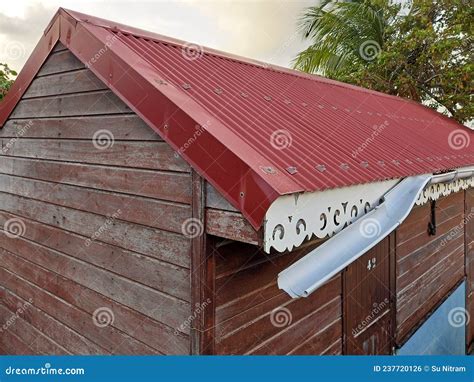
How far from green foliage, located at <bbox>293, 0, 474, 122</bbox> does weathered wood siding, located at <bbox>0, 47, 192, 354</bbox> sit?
11.5 meters

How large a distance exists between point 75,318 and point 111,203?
1190mm

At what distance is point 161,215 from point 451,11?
13.7m

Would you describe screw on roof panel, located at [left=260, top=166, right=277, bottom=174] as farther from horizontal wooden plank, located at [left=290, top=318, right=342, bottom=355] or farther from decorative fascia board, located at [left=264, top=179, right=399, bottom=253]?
horizontal wooden plank, located at [left=290, top=318, right=342, bottom=355]

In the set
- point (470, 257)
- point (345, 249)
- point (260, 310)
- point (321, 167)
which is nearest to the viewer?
point (345, 249)

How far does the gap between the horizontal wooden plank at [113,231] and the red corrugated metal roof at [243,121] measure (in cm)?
66

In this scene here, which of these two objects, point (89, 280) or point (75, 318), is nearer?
point (89, 280)

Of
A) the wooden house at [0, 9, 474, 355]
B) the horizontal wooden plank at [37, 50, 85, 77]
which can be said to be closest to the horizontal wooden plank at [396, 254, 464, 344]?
the wooden house at [0, 9, 474, 355]

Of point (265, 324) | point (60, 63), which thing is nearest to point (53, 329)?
point (265, 324)

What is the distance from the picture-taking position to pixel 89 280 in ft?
11.6

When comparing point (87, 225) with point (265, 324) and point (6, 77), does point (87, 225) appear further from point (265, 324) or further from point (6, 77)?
point (6, 77)

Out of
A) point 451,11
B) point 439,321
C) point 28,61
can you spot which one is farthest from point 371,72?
point 28,61

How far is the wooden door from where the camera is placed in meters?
4.20

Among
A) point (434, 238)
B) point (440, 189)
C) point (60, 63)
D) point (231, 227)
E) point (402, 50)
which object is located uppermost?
point (402, 50)

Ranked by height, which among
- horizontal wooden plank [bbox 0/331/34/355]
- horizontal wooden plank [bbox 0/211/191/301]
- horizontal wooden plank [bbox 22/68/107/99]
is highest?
horizontal wooden plank [bbox 22/68/107/99]
